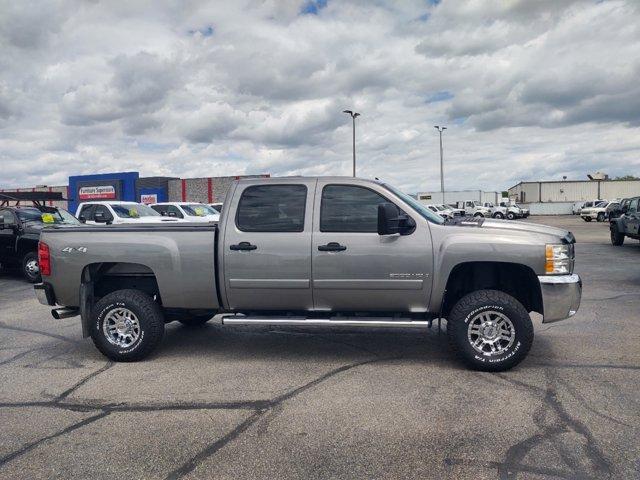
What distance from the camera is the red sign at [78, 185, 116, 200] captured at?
42.3m

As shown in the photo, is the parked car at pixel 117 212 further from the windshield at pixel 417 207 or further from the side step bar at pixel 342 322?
the windshield at pixel 417 207

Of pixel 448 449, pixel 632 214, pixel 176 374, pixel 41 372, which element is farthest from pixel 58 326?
pixel 632 214

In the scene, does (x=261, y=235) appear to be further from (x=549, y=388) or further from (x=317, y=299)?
(x=549, y=388)

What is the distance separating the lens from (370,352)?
578 cm

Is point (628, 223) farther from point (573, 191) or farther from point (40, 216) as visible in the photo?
point (573, 191)

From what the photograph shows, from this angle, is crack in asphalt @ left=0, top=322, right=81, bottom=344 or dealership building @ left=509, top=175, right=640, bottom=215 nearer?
crack in asphalt @ left=0, top=322, right=81, bottom=344

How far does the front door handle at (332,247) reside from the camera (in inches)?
204

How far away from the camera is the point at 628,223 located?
55.5 feet

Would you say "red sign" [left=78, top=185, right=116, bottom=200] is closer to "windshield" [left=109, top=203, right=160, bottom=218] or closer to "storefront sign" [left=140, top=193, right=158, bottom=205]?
"storefront sign" [left=140, top=193, right=158, bottom=205]

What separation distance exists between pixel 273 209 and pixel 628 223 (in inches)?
599

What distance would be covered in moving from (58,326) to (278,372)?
3.86m

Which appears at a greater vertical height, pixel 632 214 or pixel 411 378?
pixel 632 214

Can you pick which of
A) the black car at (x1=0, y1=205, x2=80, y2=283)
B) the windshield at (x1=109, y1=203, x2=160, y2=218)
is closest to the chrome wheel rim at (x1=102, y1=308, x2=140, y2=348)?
the black car at (x1=0, y1=205, x2=80, y2=283)

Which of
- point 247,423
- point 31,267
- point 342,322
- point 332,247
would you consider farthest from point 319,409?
point 31,267
